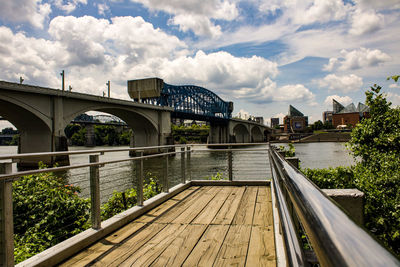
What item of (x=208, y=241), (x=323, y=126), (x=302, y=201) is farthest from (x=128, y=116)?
(x=323, y=126)

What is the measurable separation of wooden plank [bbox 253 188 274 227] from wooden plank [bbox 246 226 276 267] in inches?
8.6

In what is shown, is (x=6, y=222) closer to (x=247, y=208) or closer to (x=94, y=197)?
(x=94, y=197)

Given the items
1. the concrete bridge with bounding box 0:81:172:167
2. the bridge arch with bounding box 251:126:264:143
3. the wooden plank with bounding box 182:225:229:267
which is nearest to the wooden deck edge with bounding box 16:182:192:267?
the wooden plank with bounding box 182:225:229:267

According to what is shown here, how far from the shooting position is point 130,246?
10.2ft

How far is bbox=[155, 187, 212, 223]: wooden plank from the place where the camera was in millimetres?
4160

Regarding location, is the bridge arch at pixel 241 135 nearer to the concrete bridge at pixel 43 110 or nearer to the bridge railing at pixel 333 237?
the concrete bridge at pixel 43 110

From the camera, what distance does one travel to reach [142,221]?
13.3 feet

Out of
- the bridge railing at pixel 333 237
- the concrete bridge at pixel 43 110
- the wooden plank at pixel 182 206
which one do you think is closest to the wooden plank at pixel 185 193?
the wooden plank at pixel 182 206

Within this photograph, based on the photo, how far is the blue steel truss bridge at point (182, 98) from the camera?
55.9 m

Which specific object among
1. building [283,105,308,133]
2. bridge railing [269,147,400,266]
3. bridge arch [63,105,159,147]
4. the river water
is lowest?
the river water

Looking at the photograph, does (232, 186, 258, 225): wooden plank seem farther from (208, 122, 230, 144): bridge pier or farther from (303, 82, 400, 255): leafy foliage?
(208, 122, 230, 144): bridge pier

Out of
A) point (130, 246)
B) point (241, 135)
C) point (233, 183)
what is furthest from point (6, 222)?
point (241, 135)

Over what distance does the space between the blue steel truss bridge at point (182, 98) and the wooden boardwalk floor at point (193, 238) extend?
46.0 meters

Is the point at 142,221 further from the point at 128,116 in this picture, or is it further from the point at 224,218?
the point at 128,116
